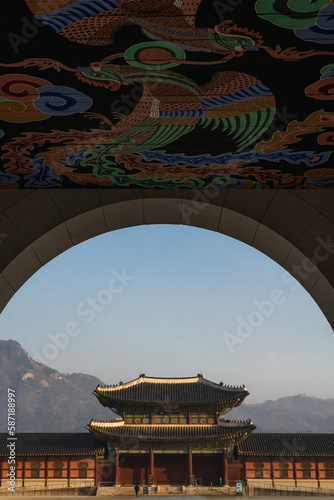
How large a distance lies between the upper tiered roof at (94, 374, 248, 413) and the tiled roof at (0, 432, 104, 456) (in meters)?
2.76

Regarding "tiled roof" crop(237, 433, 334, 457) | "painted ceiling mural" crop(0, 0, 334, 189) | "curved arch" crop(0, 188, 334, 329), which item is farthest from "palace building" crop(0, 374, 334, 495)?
"painted ceiling mural" crop(0, 0, 334, 189)

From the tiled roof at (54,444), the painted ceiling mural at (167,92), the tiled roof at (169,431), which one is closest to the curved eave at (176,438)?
the tiled roof at (169,431)

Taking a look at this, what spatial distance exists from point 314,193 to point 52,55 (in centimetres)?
292

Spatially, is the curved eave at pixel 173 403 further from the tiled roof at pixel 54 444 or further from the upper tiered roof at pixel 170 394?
the tiled roof at pixel 54 444

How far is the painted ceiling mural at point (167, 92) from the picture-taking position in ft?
8.85

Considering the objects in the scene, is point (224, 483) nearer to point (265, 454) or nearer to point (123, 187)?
point (265, 454)

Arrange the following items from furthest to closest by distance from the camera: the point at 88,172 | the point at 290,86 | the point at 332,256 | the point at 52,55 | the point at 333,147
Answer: the point at 332,256, the point at 88,172, the point at 333,147, the point at 290,86, the point at 52,55

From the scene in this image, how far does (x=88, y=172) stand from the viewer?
453cm

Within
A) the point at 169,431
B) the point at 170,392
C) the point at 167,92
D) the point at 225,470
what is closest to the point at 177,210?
the point at 167,92

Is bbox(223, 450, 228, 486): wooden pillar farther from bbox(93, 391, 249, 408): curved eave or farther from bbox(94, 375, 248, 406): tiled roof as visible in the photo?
bbox(94, 375, 248, 406): tiled roof

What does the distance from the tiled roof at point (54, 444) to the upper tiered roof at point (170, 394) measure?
276 centimetres

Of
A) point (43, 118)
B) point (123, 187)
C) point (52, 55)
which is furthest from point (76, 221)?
point (52, 55)

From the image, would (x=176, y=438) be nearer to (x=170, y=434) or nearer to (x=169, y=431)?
(x=170, y=434)

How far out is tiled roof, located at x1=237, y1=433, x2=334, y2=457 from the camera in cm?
3105
